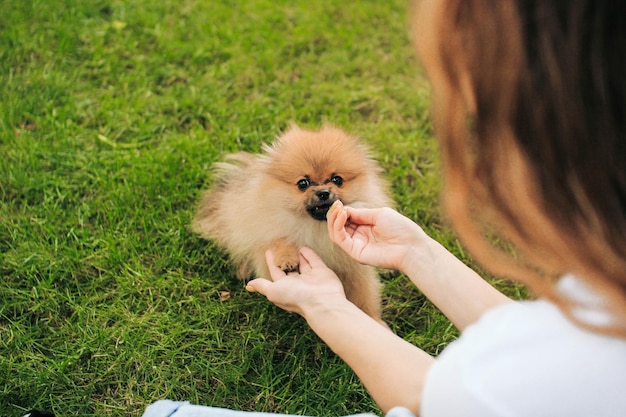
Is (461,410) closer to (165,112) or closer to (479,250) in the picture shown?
(479,250)

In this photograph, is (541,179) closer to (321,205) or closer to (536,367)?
(536,367)

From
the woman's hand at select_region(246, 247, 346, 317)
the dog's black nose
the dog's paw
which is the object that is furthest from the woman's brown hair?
the dog's paw

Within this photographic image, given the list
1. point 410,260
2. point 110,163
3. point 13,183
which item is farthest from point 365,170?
point 13,183

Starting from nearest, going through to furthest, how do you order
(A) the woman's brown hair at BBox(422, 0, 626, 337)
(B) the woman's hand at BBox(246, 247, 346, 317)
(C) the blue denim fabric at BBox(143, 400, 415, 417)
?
(A) the woman's brown hair at BBox(422, 0, 626, 337)
(C) the blue denim fabric at BBox(143, 400, 415, 417)
(B) the woman's hand at BBox(246, 247, 346, 317)

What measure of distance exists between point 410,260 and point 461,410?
75 cm

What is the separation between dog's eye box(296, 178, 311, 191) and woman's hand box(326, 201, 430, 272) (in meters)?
0.16

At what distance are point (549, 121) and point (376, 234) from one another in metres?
0.97

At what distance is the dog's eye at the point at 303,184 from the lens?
6.95 feet

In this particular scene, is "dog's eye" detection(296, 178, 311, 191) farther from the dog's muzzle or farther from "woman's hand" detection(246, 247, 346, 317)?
"woman's hand" detection(246, 247, 346, 317)

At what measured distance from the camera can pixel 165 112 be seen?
3.13m

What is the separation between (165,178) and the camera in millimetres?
2730

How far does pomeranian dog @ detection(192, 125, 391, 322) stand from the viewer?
6.88ft

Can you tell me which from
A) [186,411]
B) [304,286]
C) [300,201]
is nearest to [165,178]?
[300,201]

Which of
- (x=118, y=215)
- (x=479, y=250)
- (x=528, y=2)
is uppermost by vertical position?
(x=528, y=2)
